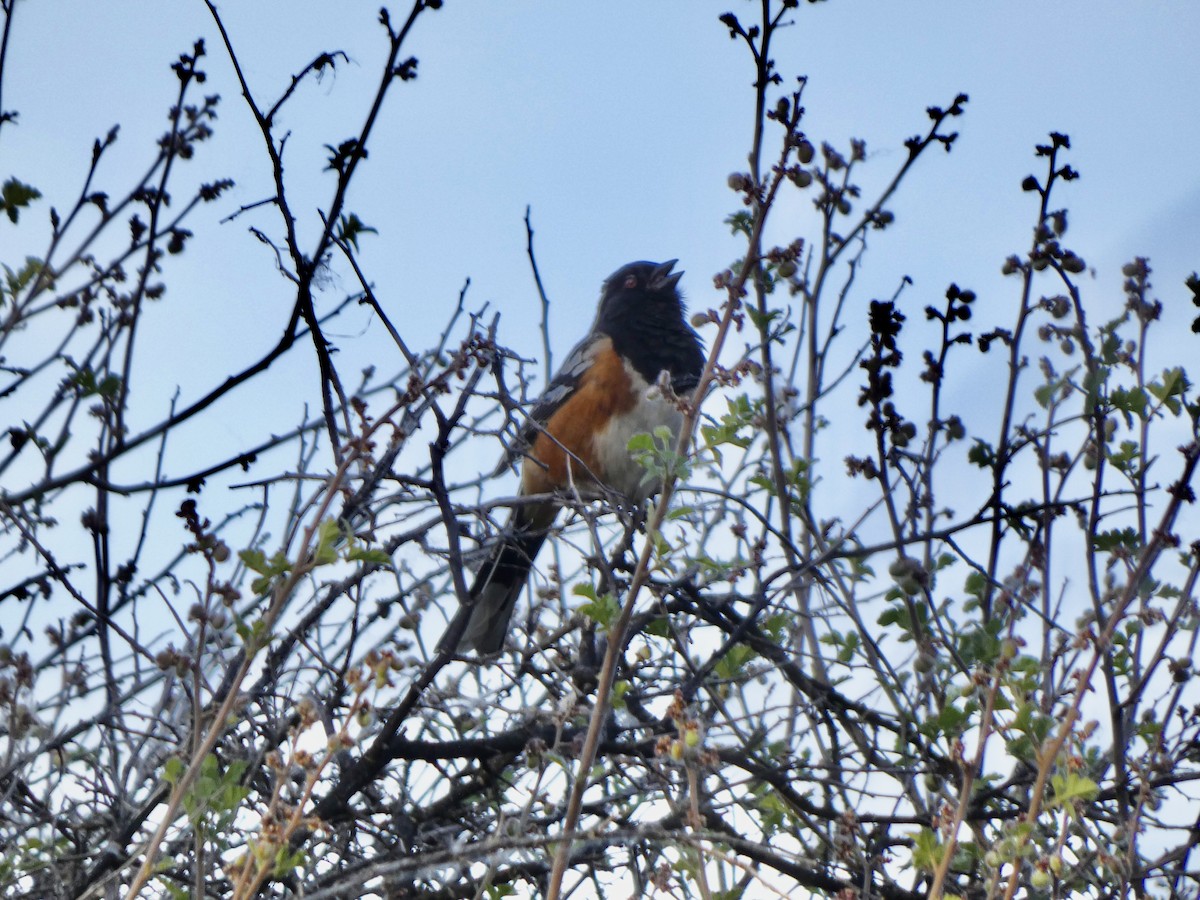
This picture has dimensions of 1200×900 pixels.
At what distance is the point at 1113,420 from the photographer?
2.36 meters

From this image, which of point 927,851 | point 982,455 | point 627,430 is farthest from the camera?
point 627,430

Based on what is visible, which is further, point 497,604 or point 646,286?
point 646,286

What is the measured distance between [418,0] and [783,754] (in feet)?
4.25

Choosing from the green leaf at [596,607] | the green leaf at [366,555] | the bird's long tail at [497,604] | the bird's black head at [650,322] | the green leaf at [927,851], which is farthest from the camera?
the bird's black head at [650,322]

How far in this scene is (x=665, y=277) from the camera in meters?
4.55

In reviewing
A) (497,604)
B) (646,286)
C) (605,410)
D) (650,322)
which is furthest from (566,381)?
(497,604)

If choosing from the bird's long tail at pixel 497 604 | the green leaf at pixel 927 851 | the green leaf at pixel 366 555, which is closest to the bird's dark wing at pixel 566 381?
the bird's long tail at pixel 497 604

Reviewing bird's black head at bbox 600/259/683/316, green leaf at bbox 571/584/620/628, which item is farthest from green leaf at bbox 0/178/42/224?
bird's black head at bbox 600/259/683/316

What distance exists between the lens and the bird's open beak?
4547mm

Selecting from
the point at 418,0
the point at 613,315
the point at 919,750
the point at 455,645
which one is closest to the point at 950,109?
the point at 418,0

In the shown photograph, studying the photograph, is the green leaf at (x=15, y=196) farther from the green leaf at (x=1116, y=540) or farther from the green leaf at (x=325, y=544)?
the green leaf at (x=1116, y=540)

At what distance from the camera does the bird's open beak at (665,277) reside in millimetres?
4547

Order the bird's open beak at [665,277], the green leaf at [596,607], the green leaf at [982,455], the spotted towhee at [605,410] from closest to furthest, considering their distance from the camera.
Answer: the green leaf at [596,607] → the green leaf at [982,455] → the spotted towhee at [605,410] → the bird's open beak at [665,277]

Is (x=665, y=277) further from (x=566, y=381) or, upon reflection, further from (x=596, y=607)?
(x=596, y=607)
